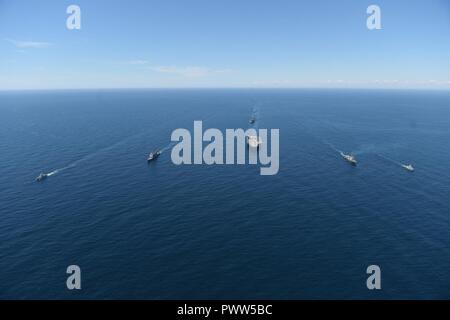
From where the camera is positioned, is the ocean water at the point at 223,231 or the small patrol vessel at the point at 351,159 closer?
the ocean water at the point at 223,231

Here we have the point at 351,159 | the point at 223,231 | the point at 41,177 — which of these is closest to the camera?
the point at 223,231

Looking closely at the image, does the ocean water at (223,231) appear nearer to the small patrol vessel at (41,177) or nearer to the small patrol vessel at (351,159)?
the small patrol vessel at (41,177)

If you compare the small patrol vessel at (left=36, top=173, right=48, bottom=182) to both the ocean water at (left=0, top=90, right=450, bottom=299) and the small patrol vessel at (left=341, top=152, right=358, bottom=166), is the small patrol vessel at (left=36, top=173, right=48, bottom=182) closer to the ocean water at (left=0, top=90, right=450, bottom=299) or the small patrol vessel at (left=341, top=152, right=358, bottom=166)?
the ocean water at (left=0, top=90, right=450, bottom=299)

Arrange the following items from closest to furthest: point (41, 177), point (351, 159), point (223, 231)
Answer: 1. point (223, 231)
2. point (41, 177)
3. point (351, 159)

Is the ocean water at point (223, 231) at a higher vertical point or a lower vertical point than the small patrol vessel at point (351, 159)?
lower

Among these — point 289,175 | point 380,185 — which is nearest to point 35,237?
point 289,175

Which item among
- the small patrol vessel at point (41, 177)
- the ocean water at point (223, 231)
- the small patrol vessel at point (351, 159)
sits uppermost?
the small patrol vessel at point (351, 159)

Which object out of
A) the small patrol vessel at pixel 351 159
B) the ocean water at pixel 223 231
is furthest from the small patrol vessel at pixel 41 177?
the small patrol vessel at pixel 351 159

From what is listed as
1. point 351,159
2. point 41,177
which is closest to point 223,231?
point 41,177

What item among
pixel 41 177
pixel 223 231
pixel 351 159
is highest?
pixel 351 159

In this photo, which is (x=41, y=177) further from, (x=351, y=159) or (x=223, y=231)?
(x=351, y=159)
